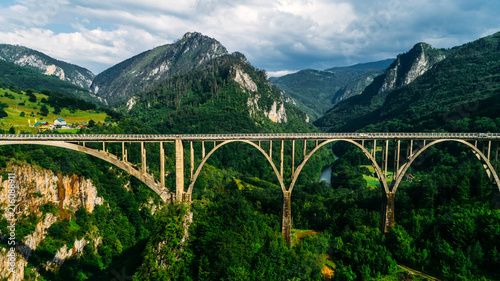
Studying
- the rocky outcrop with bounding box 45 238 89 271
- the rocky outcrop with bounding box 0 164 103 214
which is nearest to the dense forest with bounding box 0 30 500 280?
the rocky outcrop with bounding box 45 238 89 271

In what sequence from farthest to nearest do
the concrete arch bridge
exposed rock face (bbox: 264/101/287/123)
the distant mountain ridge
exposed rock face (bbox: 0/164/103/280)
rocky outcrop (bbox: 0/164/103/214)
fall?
1. exposed rock face (bbox: 264/101/287/123)
2. the distant mountain ridge
3. rocky outcrop (bbox: 0/164/103/214)
4. exposed rock face (bbox: 0/164/103/280)
5. the concrete arch bridge

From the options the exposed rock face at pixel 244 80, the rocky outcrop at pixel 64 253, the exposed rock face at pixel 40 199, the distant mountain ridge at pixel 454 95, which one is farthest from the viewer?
the exposed rock face at pixel 244 80

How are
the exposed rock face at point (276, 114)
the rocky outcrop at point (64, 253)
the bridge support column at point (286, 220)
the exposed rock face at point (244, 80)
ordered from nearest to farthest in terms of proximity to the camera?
1. the bridge support column at point (286, 220)
2. the rocky outcrop at point (64, 253)
3. the exposed rock face at point (276, 114)
4. the exposed rock face at point (244, 80)

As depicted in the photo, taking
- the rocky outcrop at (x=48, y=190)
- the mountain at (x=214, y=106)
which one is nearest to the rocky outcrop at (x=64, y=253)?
the rocky outcrop at (x=48, y=190)

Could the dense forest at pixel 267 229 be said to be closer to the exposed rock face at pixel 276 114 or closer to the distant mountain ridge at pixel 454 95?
the distant mountain ridge at pixel 454 95

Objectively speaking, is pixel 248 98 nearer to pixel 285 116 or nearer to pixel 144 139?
pixel 285 116

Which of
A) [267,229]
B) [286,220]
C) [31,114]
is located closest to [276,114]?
[31,114]

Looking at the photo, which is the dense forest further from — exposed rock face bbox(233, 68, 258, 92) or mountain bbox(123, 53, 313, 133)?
exposed rock face bbox(233, 68, 258, 92)
